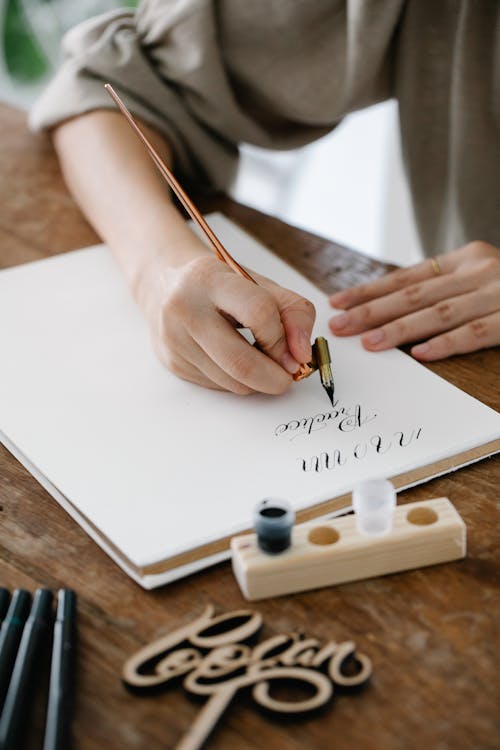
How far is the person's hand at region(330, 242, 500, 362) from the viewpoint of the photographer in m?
0.75

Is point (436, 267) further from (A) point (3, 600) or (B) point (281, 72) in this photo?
(A) point (3, 600)

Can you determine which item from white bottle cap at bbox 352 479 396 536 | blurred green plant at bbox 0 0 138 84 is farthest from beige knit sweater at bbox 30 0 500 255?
blurred green plant at bbox 0 0 138 84

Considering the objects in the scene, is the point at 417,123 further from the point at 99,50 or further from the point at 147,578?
the point at 147,578

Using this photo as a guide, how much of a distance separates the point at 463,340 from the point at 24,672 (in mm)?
477

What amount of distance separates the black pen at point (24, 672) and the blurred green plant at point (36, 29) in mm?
2668

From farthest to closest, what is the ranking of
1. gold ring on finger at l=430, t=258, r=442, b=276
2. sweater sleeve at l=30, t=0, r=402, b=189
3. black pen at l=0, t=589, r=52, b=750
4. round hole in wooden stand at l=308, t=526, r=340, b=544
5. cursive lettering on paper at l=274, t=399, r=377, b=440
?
sweater sleeve at l=30, t=0, r=402, b=189, gold ring on finger at l=430, t=258, r=442, b=276, cursive lettering on paper at l=274, t=399, r=377, b=440, round hole in wooden stand at l=308, t=526, r=340, b=544, black pen at l=0, t=589, r=52, b=750

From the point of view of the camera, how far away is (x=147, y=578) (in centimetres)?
52

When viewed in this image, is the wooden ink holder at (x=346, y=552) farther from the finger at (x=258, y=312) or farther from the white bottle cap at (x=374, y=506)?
the finger at (x=258, y=312)

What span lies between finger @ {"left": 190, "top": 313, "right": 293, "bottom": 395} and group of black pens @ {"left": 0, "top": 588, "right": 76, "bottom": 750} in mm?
221

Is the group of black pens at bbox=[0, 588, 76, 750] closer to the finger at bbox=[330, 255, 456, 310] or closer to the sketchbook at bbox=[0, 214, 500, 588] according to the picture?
the sketchbook at bbox=[0, 214, 500, 588]

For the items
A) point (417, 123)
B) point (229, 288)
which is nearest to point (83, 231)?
point (229, 288)

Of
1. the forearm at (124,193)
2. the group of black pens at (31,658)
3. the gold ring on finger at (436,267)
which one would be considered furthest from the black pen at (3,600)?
the gold ring on finger at (436,267)

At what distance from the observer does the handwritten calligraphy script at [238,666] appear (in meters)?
0.44

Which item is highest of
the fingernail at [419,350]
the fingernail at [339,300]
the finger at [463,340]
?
the fingernail at [339,300]
